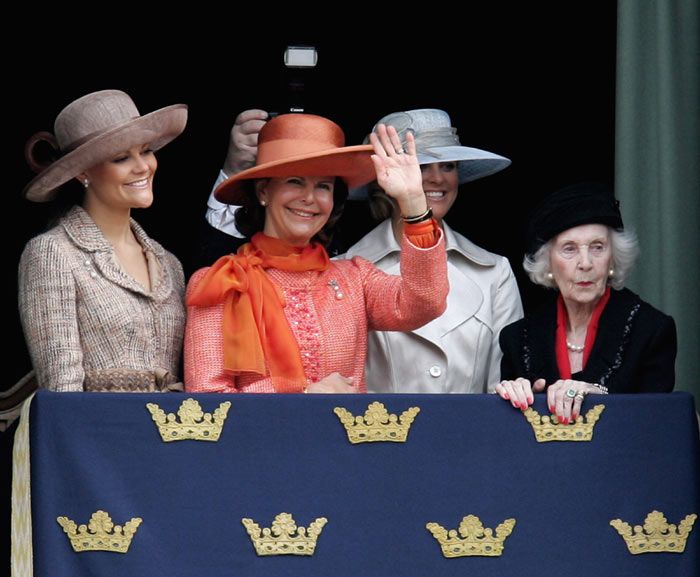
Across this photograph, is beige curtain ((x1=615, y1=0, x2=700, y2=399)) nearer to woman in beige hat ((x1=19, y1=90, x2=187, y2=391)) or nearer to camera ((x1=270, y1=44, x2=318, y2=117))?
camera ((x1=270, y1=44, x2=318, y2=117))

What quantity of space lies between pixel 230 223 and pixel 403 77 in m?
1.46

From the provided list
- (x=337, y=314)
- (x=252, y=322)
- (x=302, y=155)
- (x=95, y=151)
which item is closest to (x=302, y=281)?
(x=337, y=314)

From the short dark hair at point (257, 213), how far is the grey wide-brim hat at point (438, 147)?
1.12 feet

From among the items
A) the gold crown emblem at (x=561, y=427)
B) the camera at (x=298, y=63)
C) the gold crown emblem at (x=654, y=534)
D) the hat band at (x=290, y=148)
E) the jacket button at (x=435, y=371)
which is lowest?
the gold crown emblem at (x=654, y=534)

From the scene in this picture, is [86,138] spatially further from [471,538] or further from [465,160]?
[471,538]

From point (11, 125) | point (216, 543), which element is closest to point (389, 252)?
point (216, 543)

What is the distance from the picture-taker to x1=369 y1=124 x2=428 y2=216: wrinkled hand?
15.6 feet

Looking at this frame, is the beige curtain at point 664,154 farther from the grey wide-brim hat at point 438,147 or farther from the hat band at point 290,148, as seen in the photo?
the hat band at point 290,148

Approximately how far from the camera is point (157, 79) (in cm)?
663

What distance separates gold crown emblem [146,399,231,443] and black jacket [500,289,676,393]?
0.96 m

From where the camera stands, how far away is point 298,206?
5.00 m

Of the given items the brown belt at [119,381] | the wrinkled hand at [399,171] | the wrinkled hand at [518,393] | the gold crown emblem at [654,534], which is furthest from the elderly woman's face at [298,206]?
the gold crown emblem at [654,534]

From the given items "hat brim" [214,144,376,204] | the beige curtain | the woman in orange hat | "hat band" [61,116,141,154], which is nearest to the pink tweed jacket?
the woman in orange hat

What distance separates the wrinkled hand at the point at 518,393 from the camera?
4598 mm
